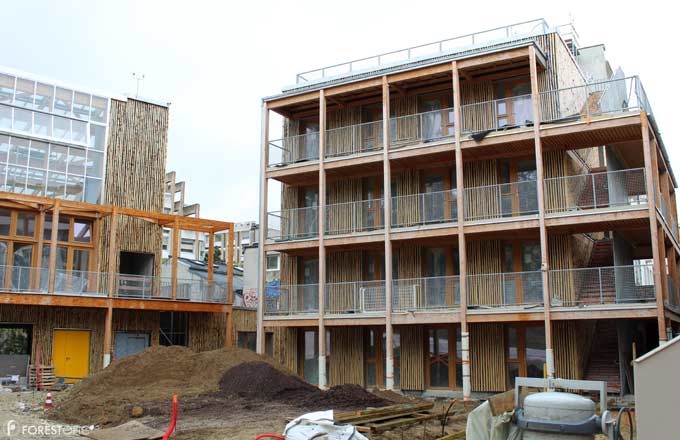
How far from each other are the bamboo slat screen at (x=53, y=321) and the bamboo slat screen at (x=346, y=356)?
10256 millimetres

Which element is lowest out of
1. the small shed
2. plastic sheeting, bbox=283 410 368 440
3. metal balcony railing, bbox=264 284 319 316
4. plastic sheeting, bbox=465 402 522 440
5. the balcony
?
plastic sheeting, bbox=283 410 368 440

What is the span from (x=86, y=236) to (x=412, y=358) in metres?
15.4

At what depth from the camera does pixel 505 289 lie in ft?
78.2

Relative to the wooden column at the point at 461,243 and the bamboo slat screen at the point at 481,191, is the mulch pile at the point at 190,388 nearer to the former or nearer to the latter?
the wooden column at the point at 461,243

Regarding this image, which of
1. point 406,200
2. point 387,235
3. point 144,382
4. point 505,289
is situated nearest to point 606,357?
point 505,289

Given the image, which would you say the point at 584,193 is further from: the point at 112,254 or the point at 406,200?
the point at 112,254

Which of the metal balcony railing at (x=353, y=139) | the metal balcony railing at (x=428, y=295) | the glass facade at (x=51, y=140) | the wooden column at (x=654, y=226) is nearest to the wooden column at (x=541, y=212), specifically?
the wooden column at (x=654, y=226)

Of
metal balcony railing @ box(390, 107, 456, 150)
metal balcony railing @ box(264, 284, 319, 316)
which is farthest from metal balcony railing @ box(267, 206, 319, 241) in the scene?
metal balcony railing @ box(390, 107, 456, 150)

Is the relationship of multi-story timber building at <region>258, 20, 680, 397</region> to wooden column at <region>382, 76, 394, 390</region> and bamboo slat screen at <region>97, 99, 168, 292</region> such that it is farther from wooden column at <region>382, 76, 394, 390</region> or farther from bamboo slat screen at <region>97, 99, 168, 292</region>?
bamboo slat screen at <region>97, 99, 168, 292</region>

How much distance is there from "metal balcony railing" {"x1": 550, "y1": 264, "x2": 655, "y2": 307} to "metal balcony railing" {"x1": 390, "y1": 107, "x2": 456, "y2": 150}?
635 cm

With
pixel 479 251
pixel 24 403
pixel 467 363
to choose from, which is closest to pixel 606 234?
pixel 479 251

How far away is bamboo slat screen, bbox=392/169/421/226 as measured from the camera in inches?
1035

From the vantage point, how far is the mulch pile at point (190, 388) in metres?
18.4

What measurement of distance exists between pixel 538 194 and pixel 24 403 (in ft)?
55.0
